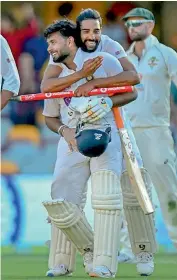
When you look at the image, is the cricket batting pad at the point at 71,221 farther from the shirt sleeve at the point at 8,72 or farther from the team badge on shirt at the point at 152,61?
the team badge on shirt at the point at 152,61

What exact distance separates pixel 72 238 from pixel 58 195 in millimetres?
290

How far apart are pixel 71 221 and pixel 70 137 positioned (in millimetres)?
526

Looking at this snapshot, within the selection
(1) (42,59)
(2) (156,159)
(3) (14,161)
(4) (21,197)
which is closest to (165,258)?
(2) (156,159)

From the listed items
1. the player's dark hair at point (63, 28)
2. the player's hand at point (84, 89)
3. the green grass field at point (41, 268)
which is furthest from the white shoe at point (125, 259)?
the player's dark hair at point (63, 28)

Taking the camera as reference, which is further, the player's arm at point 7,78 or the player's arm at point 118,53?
the player's arm at point 7,78

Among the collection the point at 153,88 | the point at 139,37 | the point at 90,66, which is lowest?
the point at 90,66

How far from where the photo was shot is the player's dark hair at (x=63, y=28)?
7.49 metres

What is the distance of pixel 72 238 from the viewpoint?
758 cm

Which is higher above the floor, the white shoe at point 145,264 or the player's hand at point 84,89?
the player's hand at point 84,89

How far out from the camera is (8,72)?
7.90 m

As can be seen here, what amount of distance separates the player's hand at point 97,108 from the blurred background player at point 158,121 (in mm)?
2276

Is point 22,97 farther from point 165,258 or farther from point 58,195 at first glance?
point 165,258

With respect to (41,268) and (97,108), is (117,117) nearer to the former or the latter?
(97,108)

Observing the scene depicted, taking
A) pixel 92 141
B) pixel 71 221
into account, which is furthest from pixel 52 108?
pixel 71 221
